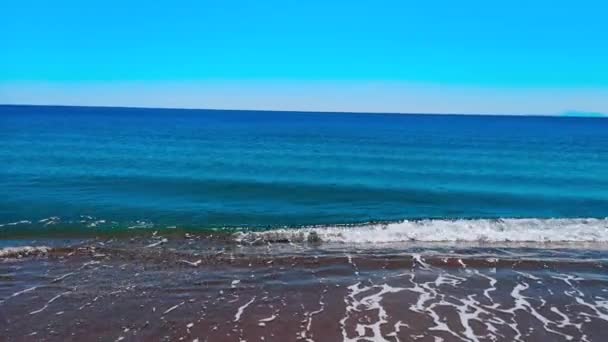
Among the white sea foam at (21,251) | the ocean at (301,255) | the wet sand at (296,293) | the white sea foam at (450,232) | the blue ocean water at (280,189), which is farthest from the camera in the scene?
the blue ocean water at (280,189)

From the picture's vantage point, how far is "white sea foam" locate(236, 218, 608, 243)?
63.9ft

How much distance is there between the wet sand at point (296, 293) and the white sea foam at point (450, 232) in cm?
135

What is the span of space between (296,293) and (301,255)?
3.78 m

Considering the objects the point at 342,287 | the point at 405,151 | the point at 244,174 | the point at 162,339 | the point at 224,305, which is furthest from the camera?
the point at 405,151

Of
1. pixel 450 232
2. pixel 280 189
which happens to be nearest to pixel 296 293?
pixel 450 232

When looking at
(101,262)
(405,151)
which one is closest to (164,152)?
(405,151)

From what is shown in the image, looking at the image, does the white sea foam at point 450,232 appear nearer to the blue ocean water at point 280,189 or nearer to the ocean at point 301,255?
the ocean at point 301,255

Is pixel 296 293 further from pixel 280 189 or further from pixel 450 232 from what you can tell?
pixel 280 189

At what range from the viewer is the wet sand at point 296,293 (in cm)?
Answer: 1073

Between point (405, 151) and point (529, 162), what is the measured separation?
14408 millimetres

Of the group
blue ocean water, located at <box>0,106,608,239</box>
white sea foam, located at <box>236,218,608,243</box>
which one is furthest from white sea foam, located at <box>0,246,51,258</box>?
white sea foam, located at <box>236,218,608,243</box>

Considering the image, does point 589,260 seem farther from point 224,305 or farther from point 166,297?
point 166,297

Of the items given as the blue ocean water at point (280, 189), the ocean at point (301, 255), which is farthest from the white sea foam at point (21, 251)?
the blue ocean water at point (280, 189)

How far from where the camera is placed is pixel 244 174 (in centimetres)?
3562
